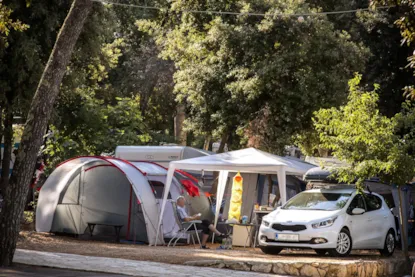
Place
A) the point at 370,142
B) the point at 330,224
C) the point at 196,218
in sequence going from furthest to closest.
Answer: the point at 196,218 < the point at 330,224 < the point at 370,142

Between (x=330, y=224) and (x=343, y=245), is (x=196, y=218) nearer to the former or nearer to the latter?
(x=330, y=224)

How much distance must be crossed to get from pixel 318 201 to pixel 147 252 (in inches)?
171

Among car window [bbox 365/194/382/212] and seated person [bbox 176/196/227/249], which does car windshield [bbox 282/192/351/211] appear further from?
seated person [bbox 176/196/227/249]

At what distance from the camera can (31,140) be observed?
1339 centimetres

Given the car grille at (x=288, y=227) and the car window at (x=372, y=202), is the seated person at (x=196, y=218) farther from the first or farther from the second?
the car window at (x=372, y=202)

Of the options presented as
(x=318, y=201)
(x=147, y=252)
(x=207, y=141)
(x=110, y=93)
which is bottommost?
(x=147, y=252)

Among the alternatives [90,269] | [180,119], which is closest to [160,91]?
[180,119]

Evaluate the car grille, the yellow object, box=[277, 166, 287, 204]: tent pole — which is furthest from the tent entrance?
the car grille

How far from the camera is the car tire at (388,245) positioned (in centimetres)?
1991

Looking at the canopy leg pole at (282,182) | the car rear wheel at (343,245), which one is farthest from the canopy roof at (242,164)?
the car rear wheel at (343,245)

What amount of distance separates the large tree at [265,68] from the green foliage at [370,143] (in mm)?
10975

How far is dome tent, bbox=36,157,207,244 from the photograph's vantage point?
826 inches

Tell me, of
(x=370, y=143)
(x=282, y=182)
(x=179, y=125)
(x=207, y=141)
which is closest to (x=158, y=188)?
(x=282, y=182)

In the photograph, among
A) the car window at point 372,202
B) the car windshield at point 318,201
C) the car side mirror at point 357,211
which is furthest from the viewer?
the car window at point 372,202
